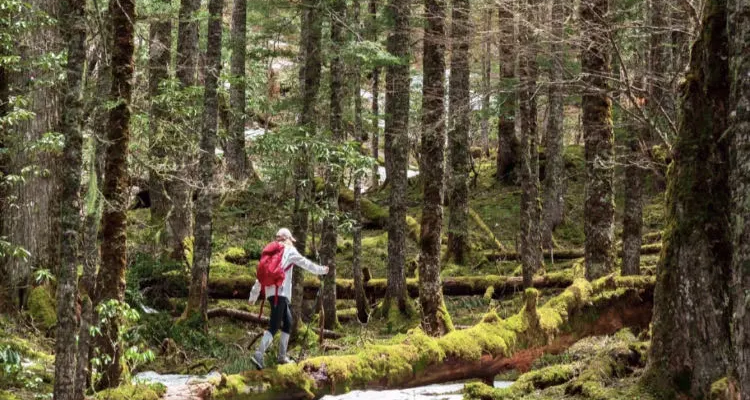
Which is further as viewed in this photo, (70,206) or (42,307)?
(42,307)

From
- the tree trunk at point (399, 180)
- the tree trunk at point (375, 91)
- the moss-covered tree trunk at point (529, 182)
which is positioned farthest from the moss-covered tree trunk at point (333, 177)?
the moss-covered tree trunk at point (529, 182)

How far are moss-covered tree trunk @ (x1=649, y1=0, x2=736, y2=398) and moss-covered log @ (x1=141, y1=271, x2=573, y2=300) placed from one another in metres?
10.1

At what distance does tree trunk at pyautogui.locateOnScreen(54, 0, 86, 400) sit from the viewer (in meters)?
6.99

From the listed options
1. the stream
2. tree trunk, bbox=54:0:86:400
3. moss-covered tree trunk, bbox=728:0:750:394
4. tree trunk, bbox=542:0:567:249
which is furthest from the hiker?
tree trunk, bbox=542:0:567:249

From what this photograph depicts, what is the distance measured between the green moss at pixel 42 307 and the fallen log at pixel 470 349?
216 inches

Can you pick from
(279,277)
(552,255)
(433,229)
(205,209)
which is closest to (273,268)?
(279,277)

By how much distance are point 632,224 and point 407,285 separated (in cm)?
530

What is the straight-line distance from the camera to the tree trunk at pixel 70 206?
6.99 m

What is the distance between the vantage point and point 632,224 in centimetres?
1538

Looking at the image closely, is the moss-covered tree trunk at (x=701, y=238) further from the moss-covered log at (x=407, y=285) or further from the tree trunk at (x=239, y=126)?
the tree trunk at (x=239, y=126)

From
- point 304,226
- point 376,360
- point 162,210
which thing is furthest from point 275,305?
point 162,210

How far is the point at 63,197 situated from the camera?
280 inches

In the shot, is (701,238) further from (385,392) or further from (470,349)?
(385,392)

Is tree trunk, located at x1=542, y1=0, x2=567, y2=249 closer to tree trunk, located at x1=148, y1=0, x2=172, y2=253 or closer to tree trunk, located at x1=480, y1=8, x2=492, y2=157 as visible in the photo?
tree trunk, located at x1=480, y1=8, x2=492, y2=157
